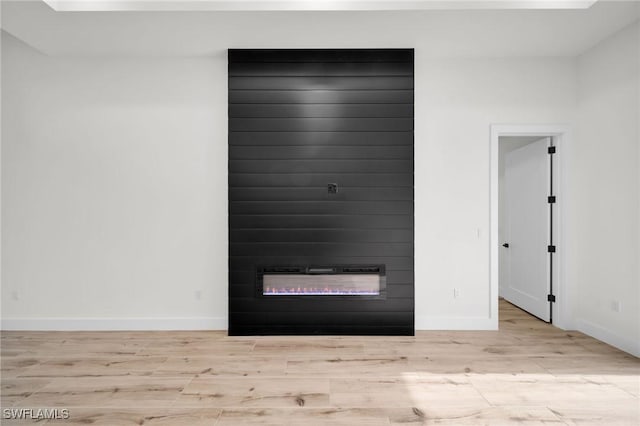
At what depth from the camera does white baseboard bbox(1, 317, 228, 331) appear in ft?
13.0

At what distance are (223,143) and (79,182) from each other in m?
1.59

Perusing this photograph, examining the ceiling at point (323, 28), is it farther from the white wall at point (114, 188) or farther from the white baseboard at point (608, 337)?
the white baseboard at point (608, 337)

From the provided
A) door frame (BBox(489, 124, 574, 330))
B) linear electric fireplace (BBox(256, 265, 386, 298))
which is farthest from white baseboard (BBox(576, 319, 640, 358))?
linear electric fireplace (BBox(256, 265, 386, 298))

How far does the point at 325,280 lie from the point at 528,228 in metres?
2.65

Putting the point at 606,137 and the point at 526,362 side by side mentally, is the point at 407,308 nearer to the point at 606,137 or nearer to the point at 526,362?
the point at 526,362

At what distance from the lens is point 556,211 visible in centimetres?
409

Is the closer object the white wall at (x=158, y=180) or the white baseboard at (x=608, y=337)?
the white baseboard at (x=608, y=337)

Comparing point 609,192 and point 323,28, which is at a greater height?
point 323,28

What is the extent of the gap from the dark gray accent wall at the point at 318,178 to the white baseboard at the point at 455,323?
0.74ft

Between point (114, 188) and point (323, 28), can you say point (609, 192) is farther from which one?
point (114, 188)

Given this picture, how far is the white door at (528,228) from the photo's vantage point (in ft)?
13.9

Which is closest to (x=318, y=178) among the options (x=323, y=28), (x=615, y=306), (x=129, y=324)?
(x=323, y=28)

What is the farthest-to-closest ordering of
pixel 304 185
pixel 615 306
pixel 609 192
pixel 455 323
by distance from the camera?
1. pixel 455 323
2. pixel 304 185
3. pixel 609 192
4. pixel 615 306

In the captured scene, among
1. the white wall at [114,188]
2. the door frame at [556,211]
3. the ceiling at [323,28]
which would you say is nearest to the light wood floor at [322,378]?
the door frame at [556,211]
